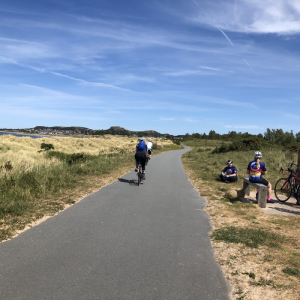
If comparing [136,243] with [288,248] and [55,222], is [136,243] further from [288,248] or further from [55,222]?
[288,248]

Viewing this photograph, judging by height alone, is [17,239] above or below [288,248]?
below

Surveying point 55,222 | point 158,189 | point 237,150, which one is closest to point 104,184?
point 158,189

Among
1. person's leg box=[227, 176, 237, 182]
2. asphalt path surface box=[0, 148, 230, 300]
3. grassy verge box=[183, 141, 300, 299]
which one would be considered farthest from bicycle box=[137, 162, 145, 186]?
person's leg box=[227, 176, 237, 182]

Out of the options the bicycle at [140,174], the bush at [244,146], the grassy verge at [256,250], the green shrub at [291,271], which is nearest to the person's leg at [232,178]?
the bicycle at [140,174]

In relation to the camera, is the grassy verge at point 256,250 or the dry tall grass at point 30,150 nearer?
the grassy verge at point 256,250

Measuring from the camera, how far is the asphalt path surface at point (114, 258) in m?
3.50

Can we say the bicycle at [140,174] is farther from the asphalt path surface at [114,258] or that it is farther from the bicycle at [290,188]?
the bicycle at [290,188]

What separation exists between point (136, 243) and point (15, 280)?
7.12 ft

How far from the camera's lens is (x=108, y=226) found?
6.11m

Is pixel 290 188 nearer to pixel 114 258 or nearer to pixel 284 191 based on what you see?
pixel 284 191

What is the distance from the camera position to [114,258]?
444 cm

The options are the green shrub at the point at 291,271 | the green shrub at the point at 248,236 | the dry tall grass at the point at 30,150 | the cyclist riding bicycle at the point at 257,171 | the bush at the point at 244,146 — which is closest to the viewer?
the green shrub at the point at 291,271

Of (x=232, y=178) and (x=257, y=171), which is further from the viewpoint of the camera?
(x=232, y=178)

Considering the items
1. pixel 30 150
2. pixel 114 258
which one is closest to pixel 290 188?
pixel 114 258
